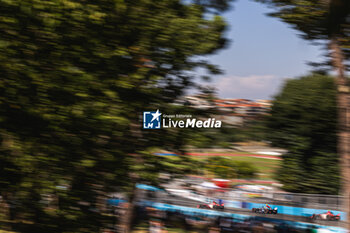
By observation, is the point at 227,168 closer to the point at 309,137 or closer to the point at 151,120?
the point at 151,120

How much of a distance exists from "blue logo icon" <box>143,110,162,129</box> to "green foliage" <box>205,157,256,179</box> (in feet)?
3.82

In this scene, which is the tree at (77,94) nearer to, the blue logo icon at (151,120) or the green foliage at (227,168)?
the blue logo icon at (151,120)

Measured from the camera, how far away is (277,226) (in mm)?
12453

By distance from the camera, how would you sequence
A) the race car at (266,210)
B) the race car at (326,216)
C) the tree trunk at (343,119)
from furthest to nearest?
1. the race car at (266,210)
2. the race car at (326,216)
3. the tree trunk at (343,119)

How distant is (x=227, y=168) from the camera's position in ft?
21.0

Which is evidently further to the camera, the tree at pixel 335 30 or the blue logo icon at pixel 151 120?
the tree at pixel 335 30

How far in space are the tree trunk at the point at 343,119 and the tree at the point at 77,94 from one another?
277 centimetres

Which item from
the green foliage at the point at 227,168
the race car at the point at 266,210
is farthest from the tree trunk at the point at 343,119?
the race car at the point at 266,210

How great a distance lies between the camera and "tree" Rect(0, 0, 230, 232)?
→ 501 cm

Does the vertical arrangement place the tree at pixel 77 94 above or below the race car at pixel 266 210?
above

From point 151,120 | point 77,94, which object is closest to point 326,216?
point 151,120

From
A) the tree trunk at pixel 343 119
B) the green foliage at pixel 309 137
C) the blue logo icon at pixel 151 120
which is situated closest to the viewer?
the blue logo icon at pixel 151 120

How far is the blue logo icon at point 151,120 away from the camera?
5.86 m

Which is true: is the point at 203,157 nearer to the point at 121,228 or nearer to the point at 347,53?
the point at 121,228
